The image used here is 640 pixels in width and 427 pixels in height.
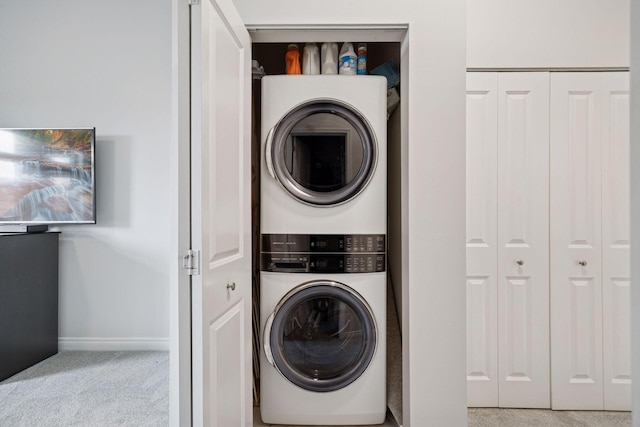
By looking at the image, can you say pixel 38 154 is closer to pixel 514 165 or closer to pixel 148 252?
pixel 148 252

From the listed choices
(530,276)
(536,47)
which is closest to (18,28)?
(536,47)

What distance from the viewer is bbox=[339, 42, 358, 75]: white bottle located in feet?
7.05

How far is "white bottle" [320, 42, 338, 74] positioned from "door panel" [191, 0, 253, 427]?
1.50 feet

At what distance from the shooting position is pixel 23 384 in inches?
101

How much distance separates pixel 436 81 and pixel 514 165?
2.46 ft

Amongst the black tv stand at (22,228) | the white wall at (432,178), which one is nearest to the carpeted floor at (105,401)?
the white wall at (432,178)

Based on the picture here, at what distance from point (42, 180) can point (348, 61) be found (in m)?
2.46

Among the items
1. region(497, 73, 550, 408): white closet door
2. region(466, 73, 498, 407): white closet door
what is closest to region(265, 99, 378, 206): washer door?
region(466, 73, 498, 407): white closet door

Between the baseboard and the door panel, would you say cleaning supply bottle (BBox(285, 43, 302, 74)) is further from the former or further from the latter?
the baseboard

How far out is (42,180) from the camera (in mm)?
3094

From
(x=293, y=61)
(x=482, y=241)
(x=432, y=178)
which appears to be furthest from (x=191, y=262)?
(x=482, y=241)

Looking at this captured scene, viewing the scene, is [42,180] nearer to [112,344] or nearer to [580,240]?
[112,344]

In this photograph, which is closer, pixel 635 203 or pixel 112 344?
pixel 635 203

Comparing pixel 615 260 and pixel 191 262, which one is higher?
pixel 191 262
